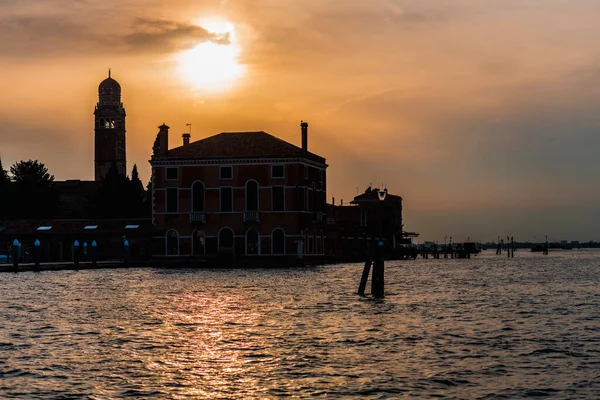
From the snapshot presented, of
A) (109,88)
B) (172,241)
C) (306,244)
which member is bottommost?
(306,244)

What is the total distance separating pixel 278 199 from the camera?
72.6m

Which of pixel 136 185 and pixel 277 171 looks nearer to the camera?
pixel 277 171

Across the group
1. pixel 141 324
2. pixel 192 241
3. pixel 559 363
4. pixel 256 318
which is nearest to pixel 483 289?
pixel 256 318

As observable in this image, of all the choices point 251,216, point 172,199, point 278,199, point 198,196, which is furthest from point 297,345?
point 172,199

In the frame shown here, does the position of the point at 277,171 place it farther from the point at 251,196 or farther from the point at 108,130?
the point at 108,130

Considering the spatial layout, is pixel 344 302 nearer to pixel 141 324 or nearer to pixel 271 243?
pixel 141 324

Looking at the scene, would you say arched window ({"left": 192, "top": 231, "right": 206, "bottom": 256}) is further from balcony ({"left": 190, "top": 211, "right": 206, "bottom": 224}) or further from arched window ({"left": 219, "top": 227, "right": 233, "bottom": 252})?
arched window ({"left": 219, "top": 227, "right": 233, "bottom": 252})

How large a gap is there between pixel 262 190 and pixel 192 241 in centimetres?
693

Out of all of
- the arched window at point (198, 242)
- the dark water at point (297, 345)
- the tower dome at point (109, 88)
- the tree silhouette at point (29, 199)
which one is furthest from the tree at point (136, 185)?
the dark water at point (297, 345)

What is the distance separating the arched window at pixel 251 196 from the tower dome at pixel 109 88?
7462cm

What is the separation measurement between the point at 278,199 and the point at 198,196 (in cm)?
657

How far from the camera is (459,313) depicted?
29969 mm

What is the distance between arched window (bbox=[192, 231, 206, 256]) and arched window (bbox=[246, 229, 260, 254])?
3622 millimetres

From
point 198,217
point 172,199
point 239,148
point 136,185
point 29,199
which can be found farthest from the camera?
point 136,185
